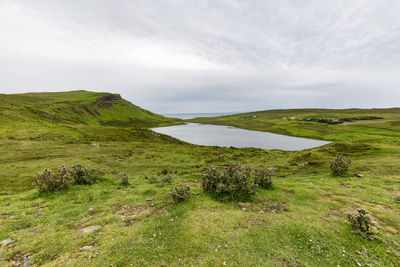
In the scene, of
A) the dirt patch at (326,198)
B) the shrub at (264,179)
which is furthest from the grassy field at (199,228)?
the shrub at (264,179)

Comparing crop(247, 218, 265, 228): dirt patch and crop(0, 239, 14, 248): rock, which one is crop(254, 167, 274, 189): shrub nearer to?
crop(247, 218, 265, 228): dirt patch

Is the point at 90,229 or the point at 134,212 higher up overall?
Result: the point at 90,229

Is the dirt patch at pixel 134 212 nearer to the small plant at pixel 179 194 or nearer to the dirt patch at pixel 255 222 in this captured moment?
the small plant at pixel 179 194

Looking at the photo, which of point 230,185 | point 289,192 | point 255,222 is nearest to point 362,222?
point 255,222

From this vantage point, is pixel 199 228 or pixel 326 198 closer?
pixel 199 228

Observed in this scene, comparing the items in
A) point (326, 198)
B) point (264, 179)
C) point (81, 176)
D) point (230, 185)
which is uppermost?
point (230, 185)

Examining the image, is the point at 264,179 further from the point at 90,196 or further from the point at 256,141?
the point at 256,141

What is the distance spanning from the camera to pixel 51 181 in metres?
13.9

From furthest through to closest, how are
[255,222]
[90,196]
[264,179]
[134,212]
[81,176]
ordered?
1. [81,176]
2. [264,179]
3. [90,196]
4. [134,212]
5. [255,222]

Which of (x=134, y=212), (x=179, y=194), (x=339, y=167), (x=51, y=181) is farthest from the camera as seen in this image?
(x=339, y=167)

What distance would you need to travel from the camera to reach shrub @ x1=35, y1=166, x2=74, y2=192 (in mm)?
13812

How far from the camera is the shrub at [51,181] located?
544 inches

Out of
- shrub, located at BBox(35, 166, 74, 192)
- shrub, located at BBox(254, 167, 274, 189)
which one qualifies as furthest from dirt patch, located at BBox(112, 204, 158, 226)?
shrub, located at BBox(254, 167, 274, 189)

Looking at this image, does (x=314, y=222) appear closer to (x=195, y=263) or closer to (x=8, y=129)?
(x=195, y=263)
